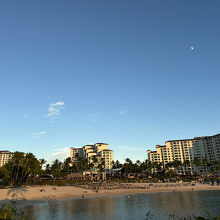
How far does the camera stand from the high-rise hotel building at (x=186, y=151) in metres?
175

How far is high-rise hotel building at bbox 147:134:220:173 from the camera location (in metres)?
175

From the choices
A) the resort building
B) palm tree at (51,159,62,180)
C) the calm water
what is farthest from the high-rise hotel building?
the calm water

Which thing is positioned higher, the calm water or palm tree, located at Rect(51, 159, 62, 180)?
palm tree, located at Rect(51, 159, 62, 180)

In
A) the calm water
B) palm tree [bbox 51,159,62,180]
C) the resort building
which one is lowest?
the calm water

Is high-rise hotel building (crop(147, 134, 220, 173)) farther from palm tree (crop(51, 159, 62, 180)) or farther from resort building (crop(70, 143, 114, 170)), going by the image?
palm tree (crop(51, 159, 62, 180))

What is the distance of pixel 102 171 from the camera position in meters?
139

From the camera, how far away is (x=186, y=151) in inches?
7283

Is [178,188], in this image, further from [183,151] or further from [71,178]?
[183,151]

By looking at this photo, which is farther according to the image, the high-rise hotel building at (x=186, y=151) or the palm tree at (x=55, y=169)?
the high-rise hotel building at (x=186, y=151)

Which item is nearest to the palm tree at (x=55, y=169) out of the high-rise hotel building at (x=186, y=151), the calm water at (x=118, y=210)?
the calm water at (x=118, y=210)

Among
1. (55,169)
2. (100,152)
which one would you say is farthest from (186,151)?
(55,169)

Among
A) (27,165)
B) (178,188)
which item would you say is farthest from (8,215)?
(27,165)

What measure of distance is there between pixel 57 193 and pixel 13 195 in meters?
13.3

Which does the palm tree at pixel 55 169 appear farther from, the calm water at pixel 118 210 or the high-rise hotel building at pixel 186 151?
the high-rise hotel building at pixel 186 151
